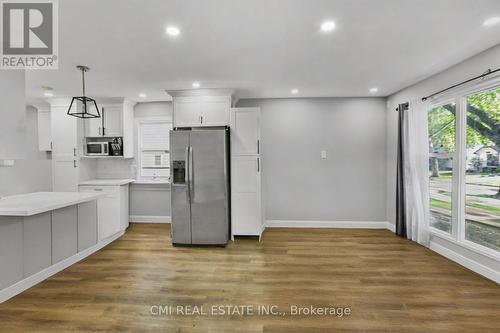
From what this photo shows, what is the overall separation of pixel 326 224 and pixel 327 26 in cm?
348

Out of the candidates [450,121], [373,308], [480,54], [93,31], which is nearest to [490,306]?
[373,308]

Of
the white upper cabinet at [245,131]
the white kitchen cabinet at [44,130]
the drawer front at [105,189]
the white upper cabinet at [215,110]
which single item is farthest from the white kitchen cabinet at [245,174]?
the white kitchen cabinet at [44,130]

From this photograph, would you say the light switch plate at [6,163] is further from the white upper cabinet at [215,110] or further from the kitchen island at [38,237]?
the white upper cabinet at [215,110]

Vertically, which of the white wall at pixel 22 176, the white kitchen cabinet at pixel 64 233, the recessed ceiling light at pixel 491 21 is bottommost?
the white kitchen cabinet at pixel 64 233

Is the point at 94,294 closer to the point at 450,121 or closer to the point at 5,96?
the point at 5,96

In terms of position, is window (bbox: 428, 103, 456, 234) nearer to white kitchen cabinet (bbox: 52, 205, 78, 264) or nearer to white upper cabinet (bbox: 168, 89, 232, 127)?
white upper cabinet (bbox: 168, 89, 232, 127)

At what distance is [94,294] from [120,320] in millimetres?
606

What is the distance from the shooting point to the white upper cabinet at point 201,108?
398 cm

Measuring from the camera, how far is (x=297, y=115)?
4602 mm

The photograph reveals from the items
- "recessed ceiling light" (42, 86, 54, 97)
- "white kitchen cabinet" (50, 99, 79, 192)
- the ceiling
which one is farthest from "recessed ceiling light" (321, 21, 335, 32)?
"white kitchen cabinet" (50, 99, 79, 192)

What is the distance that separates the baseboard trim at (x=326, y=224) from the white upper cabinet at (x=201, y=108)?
2.11 meters

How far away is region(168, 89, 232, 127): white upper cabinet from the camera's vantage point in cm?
398

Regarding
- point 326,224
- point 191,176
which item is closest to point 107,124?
point 191,176

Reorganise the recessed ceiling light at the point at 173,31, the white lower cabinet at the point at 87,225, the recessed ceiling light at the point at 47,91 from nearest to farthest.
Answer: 1. the recessed ceiling light at the point at 173,31
2. the white lower cabinet at the point at 87,225
3. the recessed ceiling light at the point at 47,91
